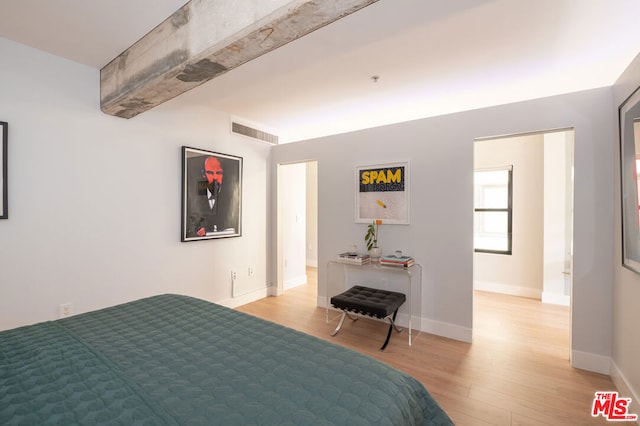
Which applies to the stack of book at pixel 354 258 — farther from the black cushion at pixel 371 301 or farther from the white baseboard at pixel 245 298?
the white baseboard at pixel 245 298

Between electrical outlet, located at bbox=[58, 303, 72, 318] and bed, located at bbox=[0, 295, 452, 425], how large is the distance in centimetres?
97

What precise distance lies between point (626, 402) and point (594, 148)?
1831 mm

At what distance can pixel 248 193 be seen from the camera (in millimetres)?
3979

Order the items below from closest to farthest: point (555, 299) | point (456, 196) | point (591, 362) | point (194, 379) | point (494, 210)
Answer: point (194, 379)
point (591, 362)
point (456, 196)
point (555, 299)
point (494, 210)

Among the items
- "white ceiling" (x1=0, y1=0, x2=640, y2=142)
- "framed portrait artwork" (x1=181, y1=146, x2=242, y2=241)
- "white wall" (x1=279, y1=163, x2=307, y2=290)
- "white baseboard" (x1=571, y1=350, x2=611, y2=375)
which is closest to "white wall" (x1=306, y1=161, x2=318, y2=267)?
"white wall" (x1=279, y1=163, x2=307, y2=290)

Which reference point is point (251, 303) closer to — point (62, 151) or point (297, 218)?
point (297, 218)

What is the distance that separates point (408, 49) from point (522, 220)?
352 centimetres

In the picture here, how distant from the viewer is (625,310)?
1.98 meters

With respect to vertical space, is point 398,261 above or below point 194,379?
above

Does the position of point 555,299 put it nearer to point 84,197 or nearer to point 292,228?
point 292,228

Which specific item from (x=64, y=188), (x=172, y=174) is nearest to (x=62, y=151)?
(x=64, y=188)

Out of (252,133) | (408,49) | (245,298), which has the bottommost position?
(245,298)

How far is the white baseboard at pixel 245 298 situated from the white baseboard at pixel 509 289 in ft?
10.1

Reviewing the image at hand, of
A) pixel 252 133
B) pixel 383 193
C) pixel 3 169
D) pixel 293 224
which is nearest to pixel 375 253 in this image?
pixel 383 193
